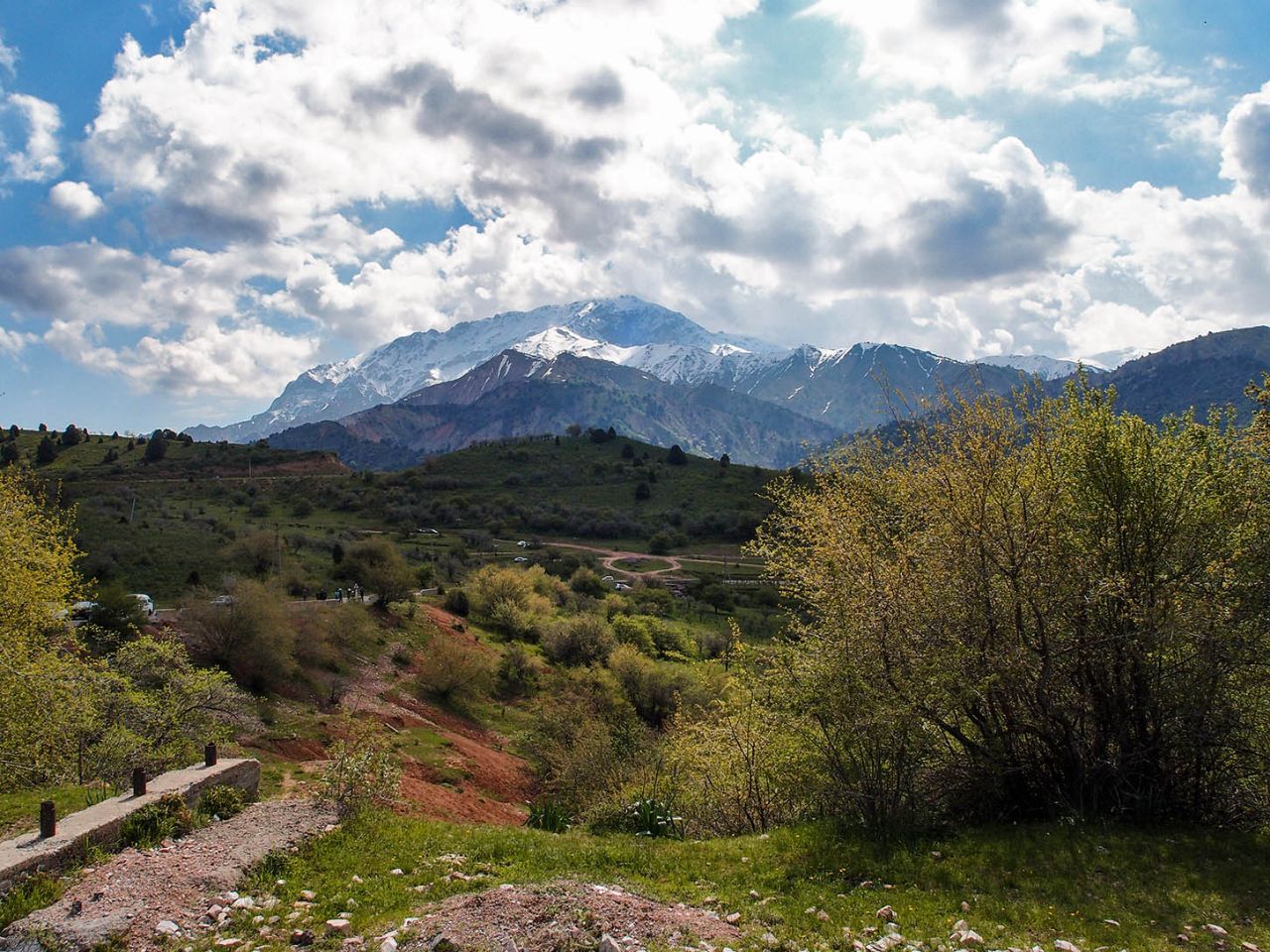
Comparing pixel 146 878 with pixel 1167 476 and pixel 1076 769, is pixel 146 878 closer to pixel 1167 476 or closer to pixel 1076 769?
pixel 1076 769

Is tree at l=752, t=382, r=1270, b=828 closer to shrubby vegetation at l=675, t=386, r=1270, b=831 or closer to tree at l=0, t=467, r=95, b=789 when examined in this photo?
shrubby vegetation at l=675, t=386, r=1270, b=831

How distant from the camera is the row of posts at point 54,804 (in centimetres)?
1101

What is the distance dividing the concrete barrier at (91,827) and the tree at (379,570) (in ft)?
139

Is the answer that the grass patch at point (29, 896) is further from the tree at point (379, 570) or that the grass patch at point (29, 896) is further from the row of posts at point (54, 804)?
the tree at point (379, 570)

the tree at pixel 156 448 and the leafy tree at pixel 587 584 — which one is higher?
the tree at pixel 156 448

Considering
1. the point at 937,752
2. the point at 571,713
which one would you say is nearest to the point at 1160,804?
the point at 937,752

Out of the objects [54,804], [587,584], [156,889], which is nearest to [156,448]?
[587,584]

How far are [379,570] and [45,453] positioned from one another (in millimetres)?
109057

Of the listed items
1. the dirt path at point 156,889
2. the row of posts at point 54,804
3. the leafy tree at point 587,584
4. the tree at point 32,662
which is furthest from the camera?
the leafy tree at point 587,584

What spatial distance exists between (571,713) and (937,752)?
28.2 meters

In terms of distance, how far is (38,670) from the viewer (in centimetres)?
1848

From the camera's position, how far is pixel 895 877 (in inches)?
479

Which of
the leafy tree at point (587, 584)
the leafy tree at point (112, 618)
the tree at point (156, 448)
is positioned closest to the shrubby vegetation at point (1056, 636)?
the leafy tree at point (112, 618)

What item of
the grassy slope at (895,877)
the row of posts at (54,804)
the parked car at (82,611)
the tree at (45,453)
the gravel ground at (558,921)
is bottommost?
the grassy slope at (895,877)
